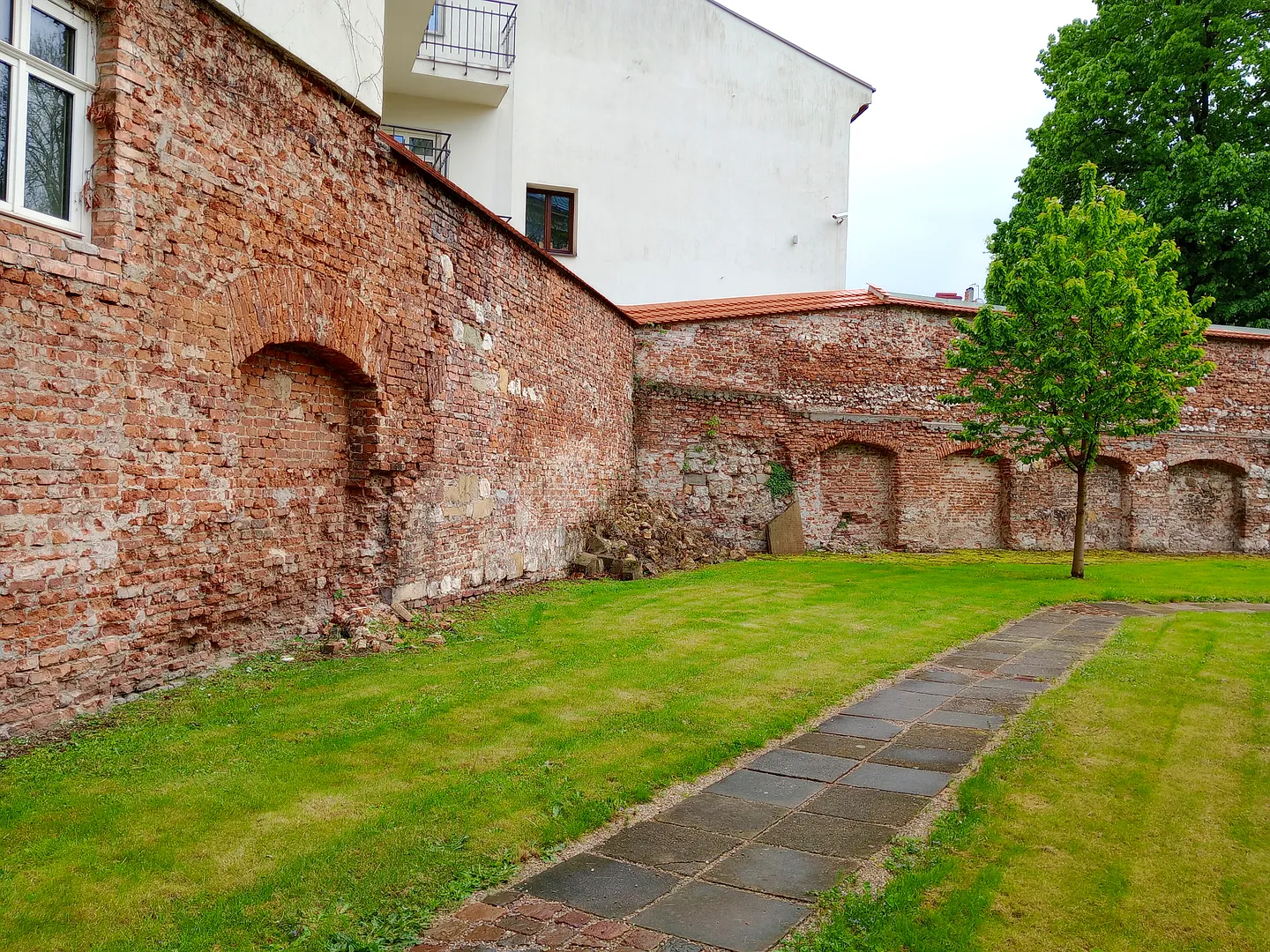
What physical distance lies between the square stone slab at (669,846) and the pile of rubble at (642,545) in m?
8.35

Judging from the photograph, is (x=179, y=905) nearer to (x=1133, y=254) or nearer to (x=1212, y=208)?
(x=1133, y=254)

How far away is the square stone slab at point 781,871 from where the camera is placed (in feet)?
10.5

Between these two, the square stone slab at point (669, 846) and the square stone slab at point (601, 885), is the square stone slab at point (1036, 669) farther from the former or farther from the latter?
the square stone slab at point (601, 885)

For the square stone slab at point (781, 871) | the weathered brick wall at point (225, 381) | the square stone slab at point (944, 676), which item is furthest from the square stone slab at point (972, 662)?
the weathered brick wall at point (225, 381)

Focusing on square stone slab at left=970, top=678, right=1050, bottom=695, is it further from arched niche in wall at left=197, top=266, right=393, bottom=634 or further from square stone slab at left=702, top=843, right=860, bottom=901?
arched niche in wall at left=197, top=266, right=393, bottom=634

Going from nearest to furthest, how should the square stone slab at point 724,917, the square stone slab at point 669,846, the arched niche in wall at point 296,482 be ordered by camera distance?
the square stone slab at point 724,917, the square stone slab at point 669,846, the arched niche in wall at point 296,482

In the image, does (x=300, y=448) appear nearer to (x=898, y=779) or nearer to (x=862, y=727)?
(x=862, y=727)

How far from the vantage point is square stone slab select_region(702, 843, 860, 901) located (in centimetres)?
321

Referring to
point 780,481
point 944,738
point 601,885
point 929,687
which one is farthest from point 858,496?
point 601,885

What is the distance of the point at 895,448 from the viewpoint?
17250mm

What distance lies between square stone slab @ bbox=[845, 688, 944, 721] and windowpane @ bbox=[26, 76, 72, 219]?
5759mm

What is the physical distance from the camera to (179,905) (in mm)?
2980

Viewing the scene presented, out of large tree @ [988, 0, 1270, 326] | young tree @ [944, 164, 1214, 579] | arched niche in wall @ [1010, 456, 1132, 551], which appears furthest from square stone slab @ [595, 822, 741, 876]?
large tree @ [988, 0, 1270, 326]

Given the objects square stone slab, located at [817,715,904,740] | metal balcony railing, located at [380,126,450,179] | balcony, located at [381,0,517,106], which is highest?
balcony, located at [381,0,517,106]
